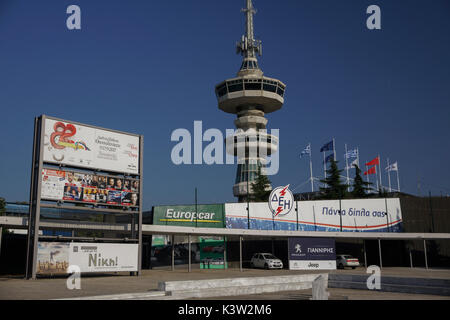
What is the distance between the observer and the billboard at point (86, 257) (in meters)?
23.5

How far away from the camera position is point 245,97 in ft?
326

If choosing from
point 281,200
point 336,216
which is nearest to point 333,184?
point 336,216

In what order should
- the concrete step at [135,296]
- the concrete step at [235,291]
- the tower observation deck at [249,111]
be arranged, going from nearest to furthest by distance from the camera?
the concrete step at [135,296] → the concrete step at [235,291] → the tower observation deck at [249,111]

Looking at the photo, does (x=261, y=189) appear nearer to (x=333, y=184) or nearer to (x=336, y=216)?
(x=333, y=184)

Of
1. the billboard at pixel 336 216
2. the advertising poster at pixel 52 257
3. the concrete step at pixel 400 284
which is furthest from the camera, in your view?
the billboard at pixel 336 216

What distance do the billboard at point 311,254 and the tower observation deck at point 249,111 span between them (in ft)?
207

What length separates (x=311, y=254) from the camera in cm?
3431

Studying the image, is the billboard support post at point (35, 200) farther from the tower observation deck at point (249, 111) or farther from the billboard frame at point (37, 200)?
the tower observation deck at point (249, 111)

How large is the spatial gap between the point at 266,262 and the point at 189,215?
36.6 feet

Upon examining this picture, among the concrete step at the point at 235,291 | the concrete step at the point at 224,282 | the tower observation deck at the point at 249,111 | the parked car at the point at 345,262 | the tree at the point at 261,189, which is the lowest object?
the parked car at the point at 345,262

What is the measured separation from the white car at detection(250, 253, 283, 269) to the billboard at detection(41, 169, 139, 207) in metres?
13.1

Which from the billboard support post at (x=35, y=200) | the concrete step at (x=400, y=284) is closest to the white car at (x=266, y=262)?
the concrete step at (x=400, y=284)

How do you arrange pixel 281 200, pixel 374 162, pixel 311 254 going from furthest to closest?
pixel 374 162, pixel 281 200, pixel 311 254
